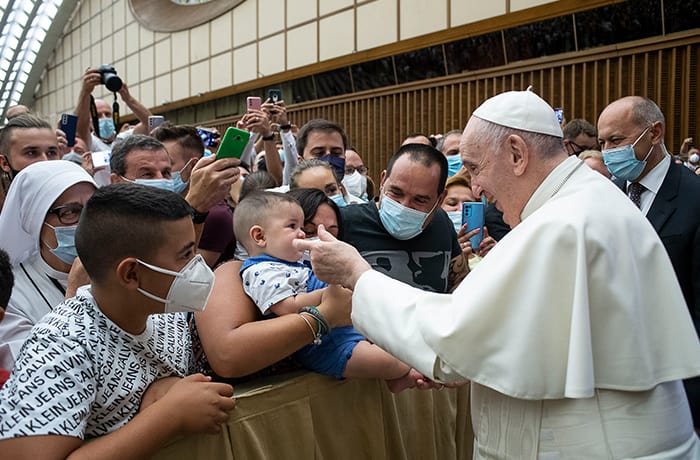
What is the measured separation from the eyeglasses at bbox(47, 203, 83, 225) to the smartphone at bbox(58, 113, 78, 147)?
252cm

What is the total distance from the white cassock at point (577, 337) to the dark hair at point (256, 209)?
2.36 ft

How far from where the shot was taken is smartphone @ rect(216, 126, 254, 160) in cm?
215

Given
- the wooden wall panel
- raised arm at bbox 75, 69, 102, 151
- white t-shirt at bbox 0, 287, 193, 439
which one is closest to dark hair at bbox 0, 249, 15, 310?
white t-shirt at bbox 0, 287, 193, 439

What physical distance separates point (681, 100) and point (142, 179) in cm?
480

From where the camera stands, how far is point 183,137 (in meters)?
3.10

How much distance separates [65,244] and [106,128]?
345 centimetres

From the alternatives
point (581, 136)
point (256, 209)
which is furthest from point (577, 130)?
point (256, 209)

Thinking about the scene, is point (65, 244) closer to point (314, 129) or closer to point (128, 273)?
point (128, 273)

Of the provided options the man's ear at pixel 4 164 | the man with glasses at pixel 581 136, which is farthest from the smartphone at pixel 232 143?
the man with glasses at pixel 581 136

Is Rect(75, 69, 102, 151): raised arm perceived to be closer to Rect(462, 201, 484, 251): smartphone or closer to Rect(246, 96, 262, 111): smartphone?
Rect(246, 96, 262, 111): smartphone

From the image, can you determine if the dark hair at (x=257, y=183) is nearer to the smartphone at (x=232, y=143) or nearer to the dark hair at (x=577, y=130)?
the smartphone at (x=232, y=143)

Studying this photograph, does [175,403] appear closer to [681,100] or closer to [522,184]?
[522,184]

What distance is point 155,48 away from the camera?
13070 millimetres

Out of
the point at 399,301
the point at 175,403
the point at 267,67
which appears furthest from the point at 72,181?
the point at 267,67
